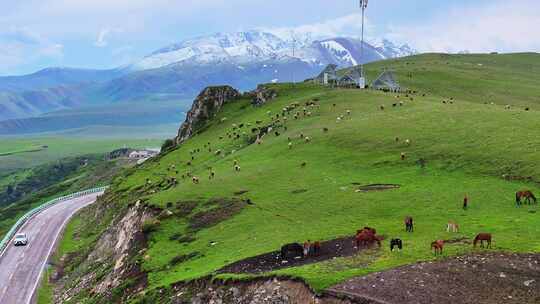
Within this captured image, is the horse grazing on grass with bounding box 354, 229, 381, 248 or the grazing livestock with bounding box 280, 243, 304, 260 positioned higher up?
the horse grazing on grass with bounding box 354, 229, 381, 248

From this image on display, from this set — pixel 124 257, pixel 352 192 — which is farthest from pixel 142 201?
pixel 352 192

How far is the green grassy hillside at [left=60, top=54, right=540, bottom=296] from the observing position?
43406 mm

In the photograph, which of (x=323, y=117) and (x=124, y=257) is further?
(x=323, y=117)

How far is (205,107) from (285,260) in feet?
315

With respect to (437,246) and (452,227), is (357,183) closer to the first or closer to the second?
(452,227)

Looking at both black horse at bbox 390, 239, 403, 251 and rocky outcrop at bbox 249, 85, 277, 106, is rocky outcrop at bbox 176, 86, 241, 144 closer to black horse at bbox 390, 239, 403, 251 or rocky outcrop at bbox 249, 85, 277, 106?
rocky outcrop at bbox 249, 85, 277, 106

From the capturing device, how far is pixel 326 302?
33.2m

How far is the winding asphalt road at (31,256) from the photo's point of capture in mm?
72938

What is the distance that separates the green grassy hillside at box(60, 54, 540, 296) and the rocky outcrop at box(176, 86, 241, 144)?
28.9m

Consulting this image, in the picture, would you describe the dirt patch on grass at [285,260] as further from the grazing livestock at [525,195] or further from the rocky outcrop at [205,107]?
the rocky outcrop at [205,107]

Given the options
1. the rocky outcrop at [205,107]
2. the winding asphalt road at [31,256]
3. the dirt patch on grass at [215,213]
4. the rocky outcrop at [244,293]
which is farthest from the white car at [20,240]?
the rocky outcrop at [244,293]

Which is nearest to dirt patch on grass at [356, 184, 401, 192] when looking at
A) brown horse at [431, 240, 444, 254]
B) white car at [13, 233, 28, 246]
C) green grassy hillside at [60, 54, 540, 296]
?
green grassy hillside at [60, 54, 540, 296]

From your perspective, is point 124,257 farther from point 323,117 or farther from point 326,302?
point 323,117

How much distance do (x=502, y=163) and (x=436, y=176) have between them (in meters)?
6.39
